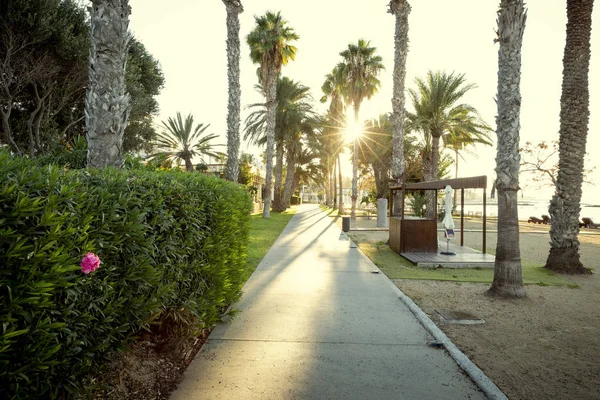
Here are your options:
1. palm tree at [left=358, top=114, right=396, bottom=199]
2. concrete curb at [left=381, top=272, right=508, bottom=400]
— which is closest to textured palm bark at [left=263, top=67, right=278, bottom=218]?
palm tree at [left=358, top=114, right=396, bottom=199]

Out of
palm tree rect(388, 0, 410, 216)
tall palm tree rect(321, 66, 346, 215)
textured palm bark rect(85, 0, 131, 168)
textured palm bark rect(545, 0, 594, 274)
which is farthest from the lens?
tall palm tree rect(321, 66, 346, 215)

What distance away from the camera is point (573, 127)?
9422 mm

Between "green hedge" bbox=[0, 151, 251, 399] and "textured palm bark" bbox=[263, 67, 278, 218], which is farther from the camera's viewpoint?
"textured palm bark" bbox=[263, 67, 278, 218]

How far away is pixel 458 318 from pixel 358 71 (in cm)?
2739

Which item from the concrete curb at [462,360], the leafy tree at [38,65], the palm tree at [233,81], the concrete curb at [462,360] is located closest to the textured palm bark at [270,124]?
the leafy tree at [38,65]

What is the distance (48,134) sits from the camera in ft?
63.6

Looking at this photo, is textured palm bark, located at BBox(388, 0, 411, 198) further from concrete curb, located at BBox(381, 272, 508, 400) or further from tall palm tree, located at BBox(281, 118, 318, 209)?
tall palm tree, located at BBox(281, 118, 318, 209)

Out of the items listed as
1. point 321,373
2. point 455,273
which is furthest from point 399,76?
point 321,373

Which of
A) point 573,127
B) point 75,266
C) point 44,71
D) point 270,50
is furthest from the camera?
point 270,50

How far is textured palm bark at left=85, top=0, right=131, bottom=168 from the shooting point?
5.29 m

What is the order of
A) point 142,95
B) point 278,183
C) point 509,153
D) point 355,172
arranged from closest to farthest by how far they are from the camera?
point 509,153 → point 142,95 → point 355,172 → point 278,183

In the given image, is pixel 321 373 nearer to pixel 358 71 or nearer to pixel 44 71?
pixel 44 71

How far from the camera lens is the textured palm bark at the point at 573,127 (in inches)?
370

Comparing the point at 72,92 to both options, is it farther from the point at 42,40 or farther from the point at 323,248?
the point at 323,248
